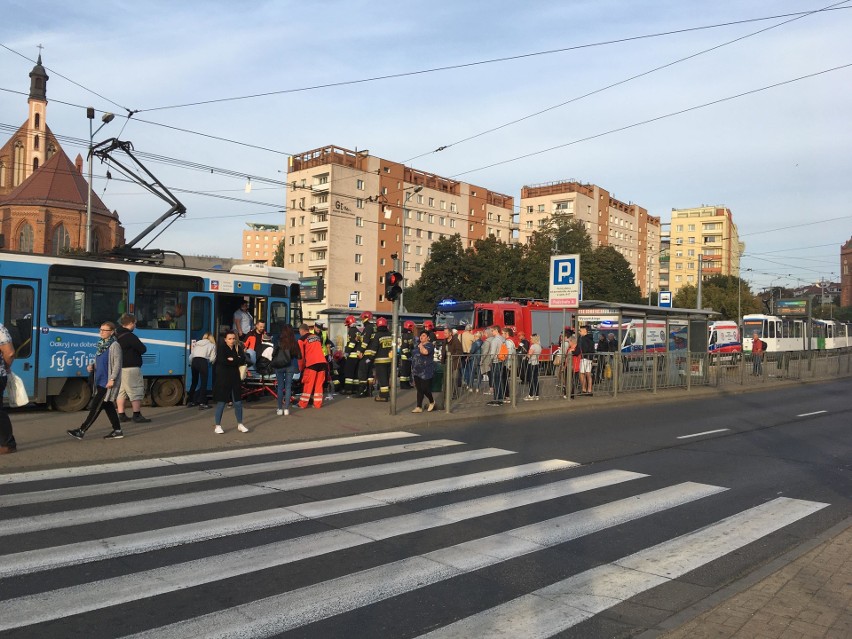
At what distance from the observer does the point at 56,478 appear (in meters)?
7.78

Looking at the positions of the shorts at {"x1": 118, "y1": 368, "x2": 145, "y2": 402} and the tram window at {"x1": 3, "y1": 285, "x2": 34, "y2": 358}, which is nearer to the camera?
the shorts at {"x1": 118, "y1": 368, "x2": 145, "y2": 402}

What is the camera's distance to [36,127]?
7606cm

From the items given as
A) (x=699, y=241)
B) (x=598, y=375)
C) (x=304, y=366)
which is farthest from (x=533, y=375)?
(x=699, y=241)

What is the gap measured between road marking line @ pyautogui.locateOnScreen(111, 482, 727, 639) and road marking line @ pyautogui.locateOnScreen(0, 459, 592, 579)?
0.78m

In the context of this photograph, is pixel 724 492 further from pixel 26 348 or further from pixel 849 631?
pixel 26 348

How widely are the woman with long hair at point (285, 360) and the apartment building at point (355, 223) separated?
51621 millimetres

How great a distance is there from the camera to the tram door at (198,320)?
1445 cm

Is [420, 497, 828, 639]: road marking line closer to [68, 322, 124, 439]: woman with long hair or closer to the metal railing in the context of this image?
[68, 322, 124, 439]: woman with long hair

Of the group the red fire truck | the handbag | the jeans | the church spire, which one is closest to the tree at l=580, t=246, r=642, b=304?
the red fire truck

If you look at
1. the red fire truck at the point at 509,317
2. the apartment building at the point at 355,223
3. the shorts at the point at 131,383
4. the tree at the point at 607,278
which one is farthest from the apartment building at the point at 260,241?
the shorts at the point at 131,383

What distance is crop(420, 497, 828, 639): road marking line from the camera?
4.06 metres

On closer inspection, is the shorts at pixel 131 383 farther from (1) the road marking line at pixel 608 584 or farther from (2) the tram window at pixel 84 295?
(1) the road marking line at pixel 608 584

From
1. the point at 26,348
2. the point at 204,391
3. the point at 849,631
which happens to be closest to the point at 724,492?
the point at 849,631

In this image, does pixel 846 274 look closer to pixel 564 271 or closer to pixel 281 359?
pixel 564 271
